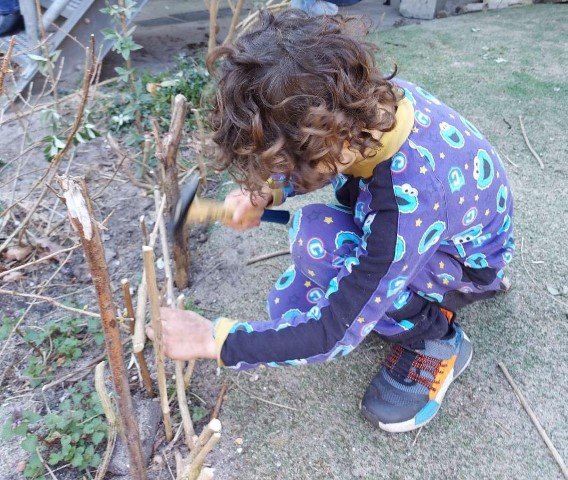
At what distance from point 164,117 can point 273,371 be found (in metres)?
1.65

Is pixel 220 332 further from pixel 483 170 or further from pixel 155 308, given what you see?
pixel 483 170

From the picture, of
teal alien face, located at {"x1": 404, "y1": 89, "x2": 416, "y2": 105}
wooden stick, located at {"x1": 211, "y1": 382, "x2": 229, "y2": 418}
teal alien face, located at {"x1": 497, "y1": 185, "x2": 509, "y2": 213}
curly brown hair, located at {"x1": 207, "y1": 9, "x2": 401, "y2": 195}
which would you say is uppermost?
curly brown hair, located at {"x1": 207, "y1": 9, "x2": 401, "y2": 195}

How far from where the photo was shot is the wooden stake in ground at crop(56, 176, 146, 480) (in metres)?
0.79

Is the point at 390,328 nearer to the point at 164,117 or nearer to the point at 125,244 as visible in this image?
the point at 125,244

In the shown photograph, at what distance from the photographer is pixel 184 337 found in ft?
3.88

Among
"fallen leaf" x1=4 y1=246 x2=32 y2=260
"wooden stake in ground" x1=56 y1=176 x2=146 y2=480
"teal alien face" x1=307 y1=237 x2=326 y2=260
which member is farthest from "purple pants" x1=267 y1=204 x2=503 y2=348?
"fallen leaf" x1=4 y1=246 x2=32 y2=260

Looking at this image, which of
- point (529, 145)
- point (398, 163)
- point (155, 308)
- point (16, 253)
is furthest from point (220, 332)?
point (529, 145)

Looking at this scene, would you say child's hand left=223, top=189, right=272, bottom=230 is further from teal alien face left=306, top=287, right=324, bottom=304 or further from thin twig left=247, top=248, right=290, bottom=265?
thin twig left=247, top=248, right=290, bottom=265

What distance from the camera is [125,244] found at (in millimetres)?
2086

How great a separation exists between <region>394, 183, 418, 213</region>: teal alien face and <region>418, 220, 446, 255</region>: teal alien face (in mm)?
70

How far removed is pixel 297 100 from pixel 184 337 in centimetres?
55

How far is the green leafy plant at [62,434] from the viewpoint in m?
1.31

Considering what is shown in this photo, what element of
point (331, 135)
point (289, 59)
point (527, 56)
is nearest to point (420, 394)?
point (331, 135)

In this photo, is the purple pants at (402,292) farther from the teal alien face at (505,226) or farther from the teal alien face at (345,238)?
the teal alien face at (505,226)
